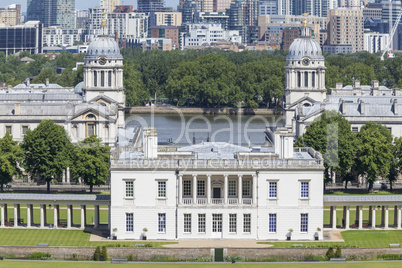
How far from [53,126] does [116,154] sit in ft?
72.7

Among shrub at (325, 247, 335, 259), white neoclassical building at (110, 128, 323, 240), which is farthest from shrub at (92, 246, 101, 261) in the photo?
shrub at (325, 247, 335, 259)

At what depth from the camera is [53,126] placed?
Answer: 116 meters

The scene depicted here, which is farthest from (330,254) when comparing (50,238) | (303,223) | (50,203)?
(50,203)

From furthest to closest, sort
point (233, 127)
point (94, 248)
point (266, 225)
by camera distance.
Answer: point (233, 127) < point (266, 225) < point (94, 248)

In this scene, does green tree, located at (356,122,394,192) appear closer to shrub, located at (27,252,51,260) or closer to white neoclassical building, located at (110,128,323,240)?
white neoclassical building, located at (110,128,323,240)

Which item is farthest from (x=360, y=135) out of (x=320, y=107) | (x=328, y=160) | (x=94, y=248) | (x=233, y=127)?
(x=233, y=127)

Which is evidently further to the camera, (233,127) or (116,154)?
(233,127)

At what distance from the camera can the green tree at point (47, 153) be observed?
11394 cm

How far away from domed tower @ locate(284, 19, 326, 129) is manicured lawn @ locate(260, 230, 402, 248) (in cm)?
6014

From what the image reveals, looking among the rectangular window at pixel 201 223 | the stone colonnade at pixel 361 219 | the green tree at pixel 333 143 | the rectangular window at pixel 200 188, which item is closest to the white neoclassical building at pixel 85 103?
the green tree at pixel 333 143

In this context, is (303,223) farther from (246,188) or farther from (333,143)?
(333,143)

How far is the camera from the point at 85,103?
457 ft

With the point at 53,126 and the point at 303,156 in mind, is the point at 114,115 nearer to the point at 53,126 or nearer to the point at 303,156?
the point at 53,126

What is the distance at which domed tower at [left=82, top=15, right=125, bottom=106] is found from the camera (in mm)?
153250
